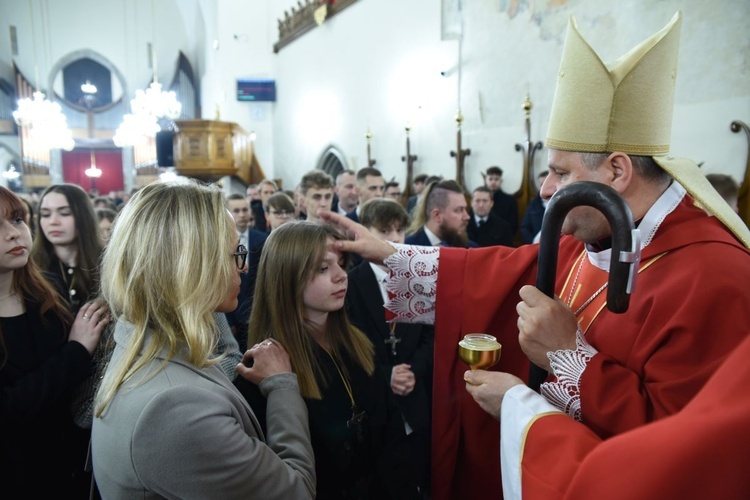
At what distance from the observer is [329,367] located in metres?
1.88

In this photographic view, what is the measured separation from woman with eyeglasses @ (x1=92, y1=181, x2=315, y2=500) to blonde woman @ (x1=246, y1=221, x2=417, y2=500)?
36 centimetres

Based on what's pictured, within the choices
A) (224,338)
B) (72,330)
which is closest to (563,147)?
(224,338)

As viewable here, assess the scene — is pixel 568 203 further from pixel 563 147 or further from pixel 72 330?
pixel 72 330

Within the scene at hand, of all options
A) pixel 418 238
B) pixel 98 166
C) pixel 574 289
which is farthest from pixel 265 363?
pixel 98 166

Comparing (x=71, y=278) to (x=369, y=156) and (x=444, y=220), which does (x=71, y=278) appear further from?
(x=369, y=156)

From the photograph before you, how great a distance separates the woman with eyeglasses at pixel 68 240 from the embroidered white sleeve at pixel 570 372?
237 cm

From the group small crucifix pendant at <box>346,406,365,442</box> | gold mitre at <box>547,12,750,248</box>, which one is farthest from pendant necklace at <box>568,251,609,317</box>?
small crucifix pendant at <box>346,406,365,442</box>

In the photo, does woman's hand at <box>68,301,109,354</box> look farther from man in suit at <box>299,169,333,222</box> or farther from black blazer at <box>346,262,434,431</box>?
man in suit at <box>299,169,333,222</box>

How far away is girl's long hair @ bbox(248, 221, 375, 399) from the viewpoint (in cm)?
187

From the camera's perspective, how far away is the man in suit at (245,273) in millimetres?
2865

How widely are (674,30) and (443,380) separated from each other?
4.16ft

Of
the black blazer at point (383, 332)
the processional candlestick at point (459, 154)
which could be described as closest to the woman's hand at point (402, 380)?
the black blazer at point (383, 332)

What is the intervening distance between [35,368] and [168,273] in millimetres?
945

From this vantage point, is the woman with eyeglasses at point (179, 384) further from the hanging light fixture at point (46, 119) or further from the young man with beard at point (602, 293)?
the hanging light fixture at point (46, 119)
